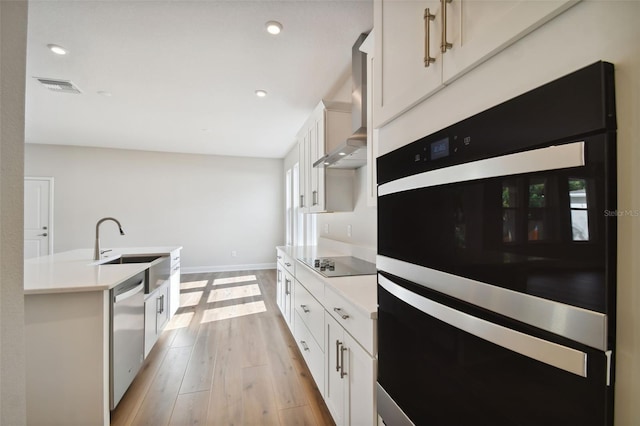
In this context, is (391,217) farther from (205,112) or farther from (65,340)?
(205,112)

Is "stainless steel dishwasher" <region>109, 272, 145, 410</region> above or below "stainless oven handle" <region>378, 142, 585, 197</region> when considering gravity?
below

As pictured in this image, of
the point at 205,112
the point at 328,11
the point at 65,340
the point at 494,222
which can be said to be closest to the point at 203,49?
the point at 328,11

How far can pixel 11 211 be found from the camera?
585mm

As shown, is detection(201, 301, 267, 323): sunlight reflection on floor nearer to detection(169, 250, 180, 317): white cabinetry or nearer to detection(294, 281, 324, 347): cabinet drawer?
detection(169, 250, 180, 317): white cabinetry

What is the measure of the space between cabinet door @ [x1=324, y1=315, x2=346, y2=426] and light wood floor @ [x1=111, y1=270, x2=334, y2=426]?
0.31 meters

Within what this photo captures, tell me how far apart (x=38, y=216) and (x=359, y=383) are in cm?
718

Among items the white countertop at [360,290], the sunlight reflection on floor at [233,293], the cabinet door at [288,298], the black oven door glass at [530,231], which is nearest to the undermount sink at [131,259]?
the sunlight reflection on floor at [233,293]

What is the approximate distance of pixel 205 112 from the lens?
3797mm

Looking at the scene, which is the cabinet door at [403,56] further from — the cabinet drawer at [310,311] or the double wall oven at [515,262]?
the cabinet drawer at [310,311]

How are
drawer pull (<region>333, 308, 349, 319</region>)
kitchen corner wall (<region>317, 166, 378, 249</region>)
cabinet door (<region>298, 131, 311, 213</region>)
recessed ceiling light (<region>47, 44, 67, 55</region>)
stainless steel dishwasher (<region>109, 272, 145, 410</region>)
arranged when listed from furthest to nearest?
cabinet door (<region>298, 131, 311, 213</region>), kitchen corner wall (<region>317, 166, 378, 249</region>), recessed ceiling light (<region>47, 44, 67, 55</region>), stainless steel dishwasher (<region>109, 272, 145, 410</region>), drawer pull (<region>333, 308, 349, 319</region>)

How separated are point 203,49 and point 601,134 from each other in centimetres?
268

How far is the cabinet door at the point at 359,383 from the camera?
114cm

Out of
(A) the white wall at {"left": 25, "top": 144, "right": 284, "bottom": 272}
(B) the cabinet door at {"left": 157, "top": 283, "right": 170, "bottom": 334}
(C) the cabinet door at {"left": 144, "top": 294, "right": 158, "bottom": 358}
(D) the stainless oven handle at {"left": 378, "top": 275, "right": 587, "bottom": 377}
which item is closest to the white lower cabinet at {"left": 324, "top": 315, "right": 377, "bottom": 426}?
(D) the stainless oven handle at {"left": 378, "top": 275, "right": 587, "bottom": 377}

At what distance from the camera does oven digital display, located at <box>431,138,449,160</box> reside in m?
0.72
